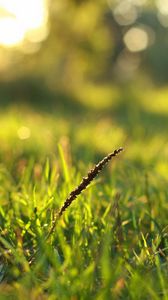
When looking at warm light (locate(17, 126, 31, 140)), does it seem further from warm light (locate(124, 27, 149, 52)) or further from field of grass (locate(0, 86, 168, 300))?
warm light (locate(124, 27, 149, 52))

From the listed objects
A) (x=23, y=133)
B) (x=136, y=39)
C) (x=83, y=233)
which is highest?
(x=136, y=39)

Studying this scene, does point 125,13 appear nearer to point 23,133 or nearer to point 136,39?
point 136,39

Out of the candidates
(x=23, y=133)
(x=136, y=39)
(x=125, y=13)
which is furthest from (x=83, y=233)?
(x=136, y=39)

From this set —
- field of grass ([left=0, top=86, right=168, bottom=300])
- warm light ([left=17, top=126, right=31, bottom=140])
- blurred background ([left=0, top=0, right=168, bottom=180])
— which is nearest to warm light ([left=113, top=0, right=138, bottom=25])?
blurred background ([left=0, top=0, right=168, bottom=180])

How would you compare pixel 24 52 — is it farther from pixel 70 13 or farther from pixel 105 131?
pixel 105 131

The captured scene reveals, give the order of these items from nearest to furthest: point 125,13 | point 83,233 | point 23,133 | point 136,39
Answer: point 83,233 → point 23,133 → point 125,13 → point 136,39

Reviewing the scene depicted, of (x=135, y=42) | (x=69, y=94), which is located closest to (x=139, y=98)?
(x=69, y=94)

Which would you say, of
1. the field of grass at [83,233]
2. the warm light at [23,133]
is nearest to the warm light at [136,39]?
the warm light at [23,133]
